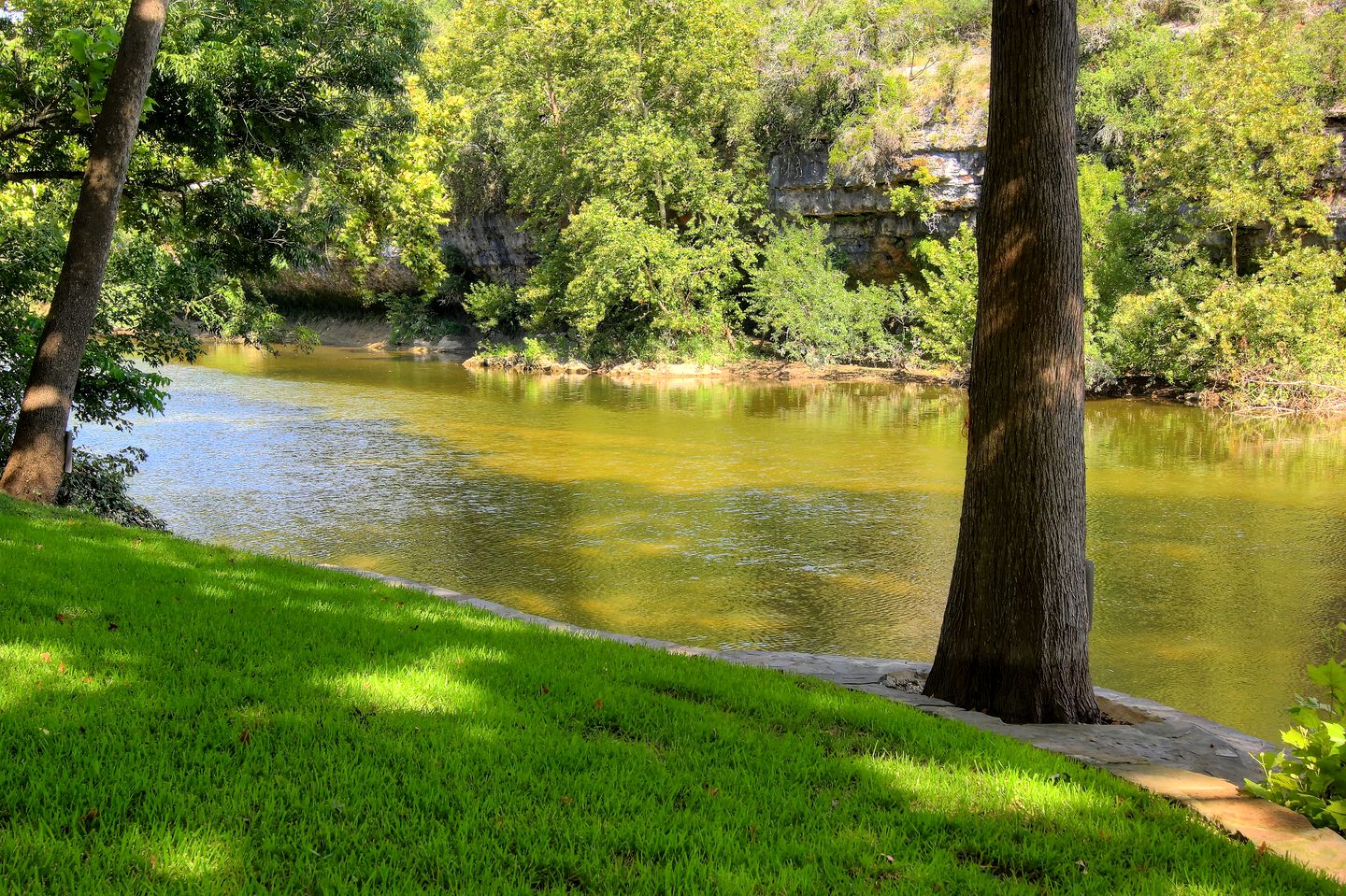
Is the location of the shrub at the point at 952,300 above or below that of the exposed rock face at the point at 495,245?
below

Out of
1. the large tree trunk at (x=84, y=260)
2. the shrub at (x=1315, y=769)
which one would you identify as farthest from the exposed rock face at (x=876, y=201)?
the shrub at (x=1315, y=769)

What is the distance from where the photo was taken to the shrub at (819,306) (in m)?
32.1

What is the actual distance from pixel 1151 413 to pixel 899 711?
20.6m

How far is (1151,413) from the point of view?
22.4 meters

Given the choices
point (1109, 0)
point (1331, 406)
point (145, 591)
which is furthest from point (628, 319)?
point (145, 591)

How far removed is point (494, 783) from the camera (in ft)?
10.1

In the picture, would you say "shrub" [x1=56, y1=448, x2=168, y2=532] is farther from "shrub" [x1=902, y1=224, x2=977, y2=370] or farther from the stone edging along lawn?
"shrub" [x1=902, y1=224, x2=977, y2=370]

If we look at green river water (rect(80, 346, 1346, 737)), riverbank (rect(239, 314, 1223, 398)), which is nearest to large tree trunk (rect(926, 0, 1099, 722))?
green river water (rect(80, 346, 1346, 737))

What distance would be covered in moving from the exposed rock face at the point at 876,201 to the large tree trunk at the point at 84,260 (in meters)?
24.2

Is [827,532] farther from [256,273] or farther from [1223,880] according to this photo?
[1223,880]

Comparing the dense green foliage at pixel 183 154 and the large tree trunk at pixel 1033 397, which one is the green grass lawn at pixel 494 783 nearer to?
the large tree trunk at pixel 1033 397

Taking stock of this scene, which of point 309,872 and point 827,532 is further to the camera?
point 827,532

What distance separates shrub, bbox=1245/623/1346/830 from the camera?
3.33 m

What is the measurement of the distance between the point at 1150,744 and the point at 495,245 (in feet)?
126
